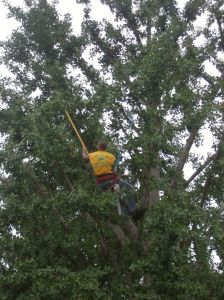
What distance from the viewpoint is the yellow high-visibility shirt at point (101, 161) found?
8344 mm

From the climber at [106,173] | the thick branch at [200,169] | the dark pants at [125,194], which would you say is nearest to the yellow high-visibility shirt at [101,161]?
the climber at [106,173]

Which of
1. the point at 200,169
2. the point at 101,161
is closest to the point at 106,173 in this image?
the point at 101,161

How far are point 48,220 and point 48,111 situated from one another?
2.18m

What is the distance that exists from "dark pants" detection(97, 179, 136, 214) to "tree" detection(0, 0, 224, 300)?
0.60ft

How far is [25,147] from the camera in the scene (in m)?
8.72

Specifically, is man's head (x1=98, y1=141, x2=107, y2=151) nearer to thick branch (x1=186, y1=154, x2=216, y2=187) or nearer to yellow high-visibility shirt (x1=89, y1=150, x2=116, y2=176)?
yellow high-visibility shirt (x1=89, y1=150, x2=116, y2=176)

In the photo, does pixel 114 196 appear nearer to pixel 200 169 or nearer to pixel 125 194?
pixel 125 194

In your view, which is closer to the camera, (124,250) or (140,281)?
(140,281)

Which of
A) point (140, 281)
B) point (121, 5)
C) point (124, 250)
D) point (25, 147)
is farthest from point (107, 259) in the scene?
point (121, 5)

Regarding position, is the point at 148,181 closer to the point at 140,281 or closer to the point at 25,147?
the point at 140,281

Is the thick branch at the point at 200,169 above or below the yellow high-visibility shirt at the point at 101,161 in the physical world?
below

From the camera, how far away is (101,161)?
8375 mm

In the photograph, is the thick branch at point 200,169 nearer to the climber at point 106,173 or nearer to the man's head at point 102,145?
the climber at point 106,173

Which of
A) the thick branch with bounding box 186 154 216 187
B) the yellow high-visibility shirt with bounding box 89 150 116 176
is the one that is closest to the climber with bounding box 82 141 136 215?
the yellow high-visibility shirt with bounding box 89 150 116 176
